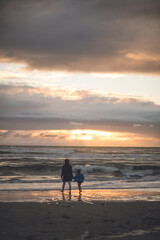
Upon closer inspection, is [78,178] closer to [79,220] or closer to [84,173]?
[79,220]

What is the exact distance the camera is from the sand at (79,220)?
24.2 feet

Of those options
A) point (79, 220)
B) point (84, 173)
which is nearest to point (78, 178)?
point (79, 220)

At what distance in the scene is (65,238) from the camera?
23.3 ft

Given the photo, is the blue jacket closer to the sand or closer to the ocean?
the ocean

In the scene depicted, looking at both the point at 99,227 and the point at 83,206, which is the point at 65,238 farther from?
the point at 83,206

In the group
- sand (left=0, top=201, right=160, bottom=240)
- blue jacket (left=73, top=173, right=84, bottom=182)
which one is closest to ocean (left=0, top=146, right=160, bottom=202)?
blue jacket (left=73, top=173, right=84, bottom=182)

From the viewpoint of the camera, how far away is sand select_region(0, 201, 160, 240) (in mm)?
7363

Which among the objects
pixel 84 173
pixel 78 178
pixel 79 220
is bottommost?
pixel 84 173

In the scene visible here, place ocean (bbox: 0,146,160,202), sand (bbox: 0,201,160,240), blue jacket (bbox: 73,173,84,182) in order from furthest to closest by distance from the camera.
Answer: ocean (bbox: 0,146,160,202), blue jacket (bbox: 73,173,84,182), sand (bbox: 0,201,160,240)

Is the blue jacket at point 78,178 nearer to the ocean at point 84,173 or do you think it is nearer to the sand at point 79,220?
the ocean at point 84,173

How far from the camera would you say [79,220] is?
8969mm

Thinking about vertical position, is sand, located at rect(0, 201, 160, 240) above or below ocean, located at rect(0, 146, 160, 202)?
above

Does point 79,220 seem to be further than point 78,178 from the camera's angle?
No

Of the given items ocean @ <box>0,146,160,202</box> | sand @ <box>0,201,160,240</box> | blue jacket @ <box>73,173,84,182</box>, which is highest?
blue jacket @ <box>73,173,84,182</box>
